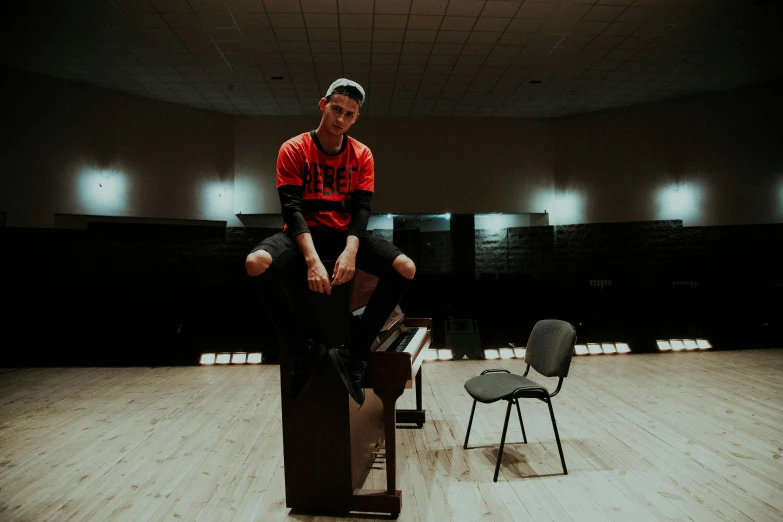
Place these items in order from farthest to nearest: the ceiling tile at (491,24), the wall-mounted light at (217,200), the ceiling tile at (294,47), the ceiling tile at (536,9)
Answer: the wall-mounted light at (217,200) < the ceiling tile at (294,47) < the ceiling tile at (491,24) < the ceiling tile at (536,9)

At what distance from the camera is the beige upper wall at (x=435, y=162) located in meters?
8.90

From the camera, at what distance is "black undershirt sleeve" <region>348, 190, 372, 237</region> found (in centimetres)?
228

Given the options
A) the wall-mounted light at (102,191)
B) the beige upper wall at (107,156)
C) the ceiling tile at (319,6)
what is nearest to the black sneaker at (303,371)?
the ceiling tile at (319,6)

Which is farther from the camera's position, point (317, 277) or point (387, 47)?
point (387, 47)

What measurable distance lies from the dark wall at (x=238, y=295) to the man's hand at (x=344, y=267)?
4.82 meters

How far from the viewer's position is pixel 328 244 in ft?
7.71

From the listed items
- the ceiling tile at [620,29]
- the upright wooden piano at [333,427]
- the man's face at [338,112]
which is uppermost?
the ceiling tile at [620,29]

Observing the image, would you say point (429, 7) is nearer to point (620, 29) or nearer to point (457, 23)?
point (457, 23)

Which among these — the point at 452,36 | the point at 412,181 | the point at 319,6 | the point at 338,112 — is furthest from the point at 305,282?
the point at 412,181

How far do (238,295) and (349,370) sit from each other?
201 inches

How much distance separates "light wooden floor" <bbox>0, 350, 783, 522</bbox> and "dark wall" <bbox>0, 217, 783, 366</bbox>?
1.37 meters

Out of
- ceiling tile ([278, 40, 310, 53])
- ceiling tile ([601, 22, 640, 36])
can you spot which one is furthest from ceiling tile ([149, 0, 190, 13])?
ceiling tile ([601, 22, 640, 36])

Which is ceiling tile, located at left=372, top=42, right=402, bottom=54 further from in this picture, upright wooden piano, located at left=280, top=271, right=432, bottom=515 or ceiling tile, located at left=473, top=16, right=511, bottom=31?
upright wooden piano, located at left=280, top=271, right=432, bottom=515

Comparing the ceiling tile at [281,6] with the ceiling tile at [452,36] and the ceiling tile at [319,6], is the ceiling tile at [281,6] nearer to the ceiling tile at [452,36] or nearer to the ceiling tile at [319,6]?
the ceiling tile at [319,6]
